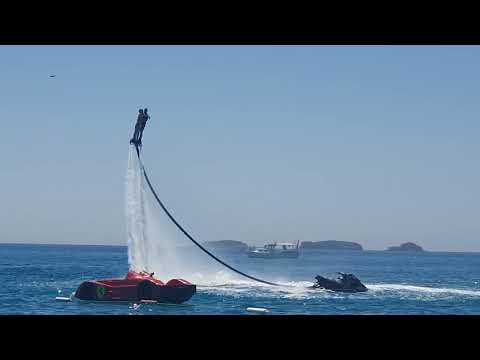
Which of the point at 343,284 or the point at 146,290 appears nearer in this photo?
the point at 146,290

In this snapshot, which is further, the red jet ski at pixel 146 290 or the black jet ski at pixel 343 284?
the black jet ski at pixel 343 284

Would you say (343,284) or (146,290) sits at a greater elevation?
(343,284)

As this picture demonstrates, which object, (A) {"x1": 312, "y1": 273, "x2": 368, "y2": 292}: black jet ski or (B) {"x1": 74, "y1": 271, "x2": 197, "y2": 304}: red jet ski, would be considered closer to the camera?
(B) {"x1": 74, "y1": 271, "x2": 197, "y2": 304}: red jet ski
